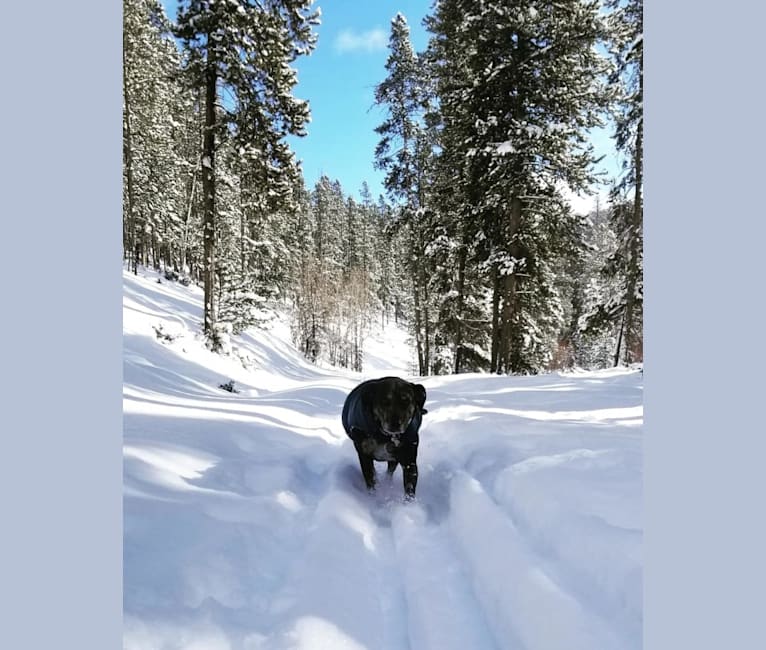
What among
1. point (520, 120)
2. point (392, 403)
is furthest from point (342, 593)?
point (520, 120)

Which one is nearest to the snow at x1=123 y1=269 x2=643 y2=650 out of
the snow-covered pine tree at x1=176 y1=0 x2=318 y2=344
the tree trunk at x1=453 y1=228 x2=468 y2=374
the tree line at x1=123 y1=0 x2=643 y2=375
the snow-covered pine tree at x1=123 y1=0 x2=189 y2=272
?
the tree line at x1=123 y1=0 x2=643 y2=375

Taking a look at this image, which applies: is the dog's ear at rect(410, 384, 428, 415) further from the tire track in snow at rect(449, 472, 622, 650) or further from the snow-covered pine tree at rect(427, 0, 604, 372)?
the snow-covered pine tree at rect(427, 0, 604, 372)

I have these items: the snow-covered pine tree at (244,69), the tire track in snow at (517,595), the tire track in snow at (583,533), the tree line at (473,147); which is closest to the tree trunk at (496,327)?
the tree line at (473,147)

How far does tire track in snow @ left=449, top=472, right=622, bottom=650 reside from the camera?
2.03m

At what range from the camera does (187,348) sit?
11.6m

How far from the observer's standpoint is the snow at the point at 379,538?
86.4 inches

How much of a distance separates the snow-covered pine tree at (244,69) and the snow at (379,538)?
810 cm

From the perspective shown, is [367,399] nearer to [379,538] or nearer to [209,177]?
[379,538]

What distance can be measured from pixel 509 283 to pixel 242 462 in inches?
422

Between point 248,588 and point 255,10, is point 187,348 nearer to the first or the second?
point 255,10

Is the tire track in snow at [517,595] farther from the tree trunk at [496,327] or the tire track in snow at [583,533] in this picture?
the tree trunk at [496,327]

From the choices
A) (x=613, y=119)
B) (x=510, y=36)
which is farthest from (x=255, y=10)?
(x=613, y=119)

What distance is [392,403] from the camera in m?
4.05

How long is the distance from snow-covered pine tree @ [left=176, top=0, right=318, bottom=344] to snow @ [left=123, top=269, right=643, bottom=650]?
319 inches
